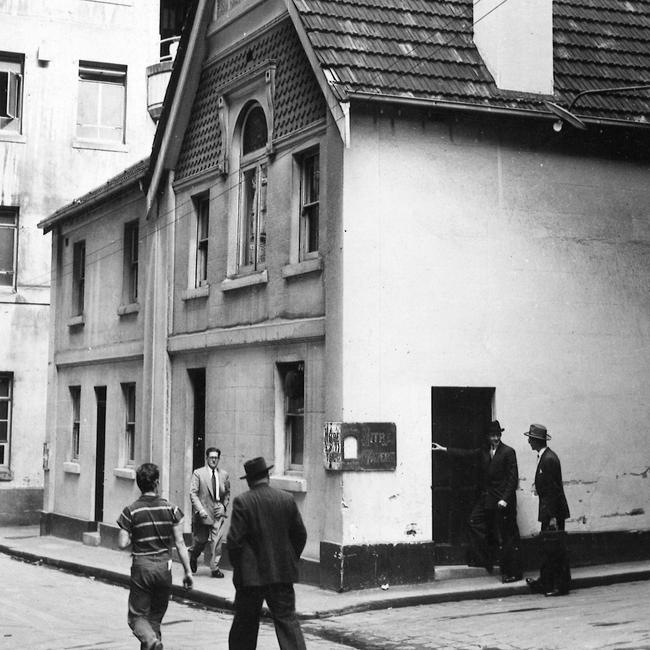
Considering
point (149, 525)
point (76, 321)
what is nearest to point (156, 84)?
point (76, 321)

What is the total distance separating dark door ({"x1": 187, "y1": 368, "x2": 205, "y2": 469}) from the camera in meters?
19.2

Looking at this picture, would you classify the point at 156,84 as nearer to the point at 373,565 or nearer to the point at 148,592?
the point at 373,565

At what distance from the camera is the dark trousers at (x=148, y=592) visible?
32.7 ft

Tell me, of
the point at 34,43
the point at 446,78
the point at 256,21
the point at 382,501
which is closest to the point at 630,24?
the point at 446,78

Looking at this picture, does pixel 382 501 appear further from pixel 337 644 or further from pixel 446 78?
pixel 446 78

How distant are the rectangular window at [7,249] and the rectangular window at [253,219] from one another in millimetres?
12609

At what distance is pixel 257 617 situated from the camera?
966 cm

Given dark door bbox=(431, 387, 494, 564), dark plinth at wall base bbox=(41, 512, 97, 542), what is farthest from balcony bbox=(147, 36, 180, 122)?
dark door bbox=(431, 387, 494, 564)

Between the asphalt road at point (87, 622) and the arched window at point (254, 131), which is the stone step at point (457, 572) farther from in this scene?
the arched window at point (254, 131)

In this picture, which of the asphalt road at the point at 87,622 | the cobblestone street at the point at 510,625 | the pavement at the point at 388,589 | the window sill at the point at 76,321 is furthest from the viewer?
the window sill at the point at 76,321

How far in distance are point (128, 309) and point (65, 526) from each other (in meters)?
5.08

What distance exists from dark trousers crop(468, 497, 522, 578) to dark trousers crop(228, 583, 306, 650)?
5.56 m

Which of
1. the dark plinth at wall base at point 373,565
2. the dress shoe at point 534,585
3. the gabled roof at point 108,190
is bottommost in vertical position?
the dress shoe at point 534,585

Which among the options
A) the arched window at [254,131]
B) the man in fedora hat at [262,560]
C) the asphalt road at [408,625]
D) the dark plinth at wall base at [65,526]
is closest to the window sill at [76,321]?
the dark plinth at wall base at [65,526]
